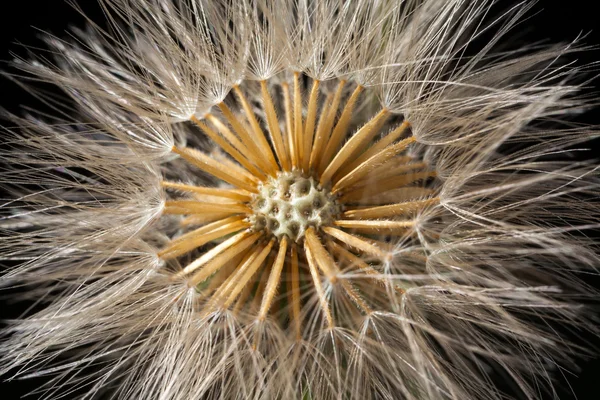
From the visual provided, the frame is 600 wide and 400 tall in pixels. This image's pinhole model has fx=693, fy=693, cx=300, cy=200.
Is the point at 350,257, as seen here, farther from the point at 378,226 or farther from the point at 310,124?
the point at 310,124

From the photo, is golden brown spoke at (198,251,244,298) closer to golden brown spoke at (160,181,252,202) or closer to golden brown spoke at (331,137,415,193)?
golden brown spoke at (160,181,252,202)

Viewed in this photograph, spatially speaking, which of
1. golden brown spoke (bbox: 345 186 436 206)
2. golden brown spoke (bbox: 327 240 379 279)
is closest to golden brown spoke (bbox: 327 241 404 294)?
golden brown spoke (bbox: 327 240 379 279)

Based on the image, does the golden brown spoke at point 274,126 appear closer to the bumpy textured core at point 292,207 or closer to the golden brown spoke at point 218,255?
the bumpy textured core at point 292,207

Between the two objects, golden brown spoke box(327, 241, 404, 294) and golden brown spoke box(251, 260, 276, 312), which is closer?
golden brown spoke box(327, 241, 404, 294)

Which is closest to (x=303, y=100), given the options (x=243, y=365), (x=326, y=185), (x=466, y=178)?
(x=326, y=185)

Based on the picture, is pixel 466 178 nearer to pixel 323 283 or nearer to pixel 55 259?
pixel 323 283

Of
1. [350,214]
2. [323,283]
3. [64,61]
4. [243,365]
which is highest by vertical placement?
[64,61]

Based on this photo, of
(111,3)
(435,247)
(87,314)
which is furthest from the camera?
(111,3)

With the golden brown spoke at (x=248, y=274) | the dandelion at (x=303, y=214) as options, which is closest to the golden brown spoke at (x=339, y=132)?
the dandelion at (x=303, y=214)

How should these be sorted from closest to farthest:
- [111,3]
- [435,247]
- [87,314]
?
[435,247]
[87,314]
[111,3]
